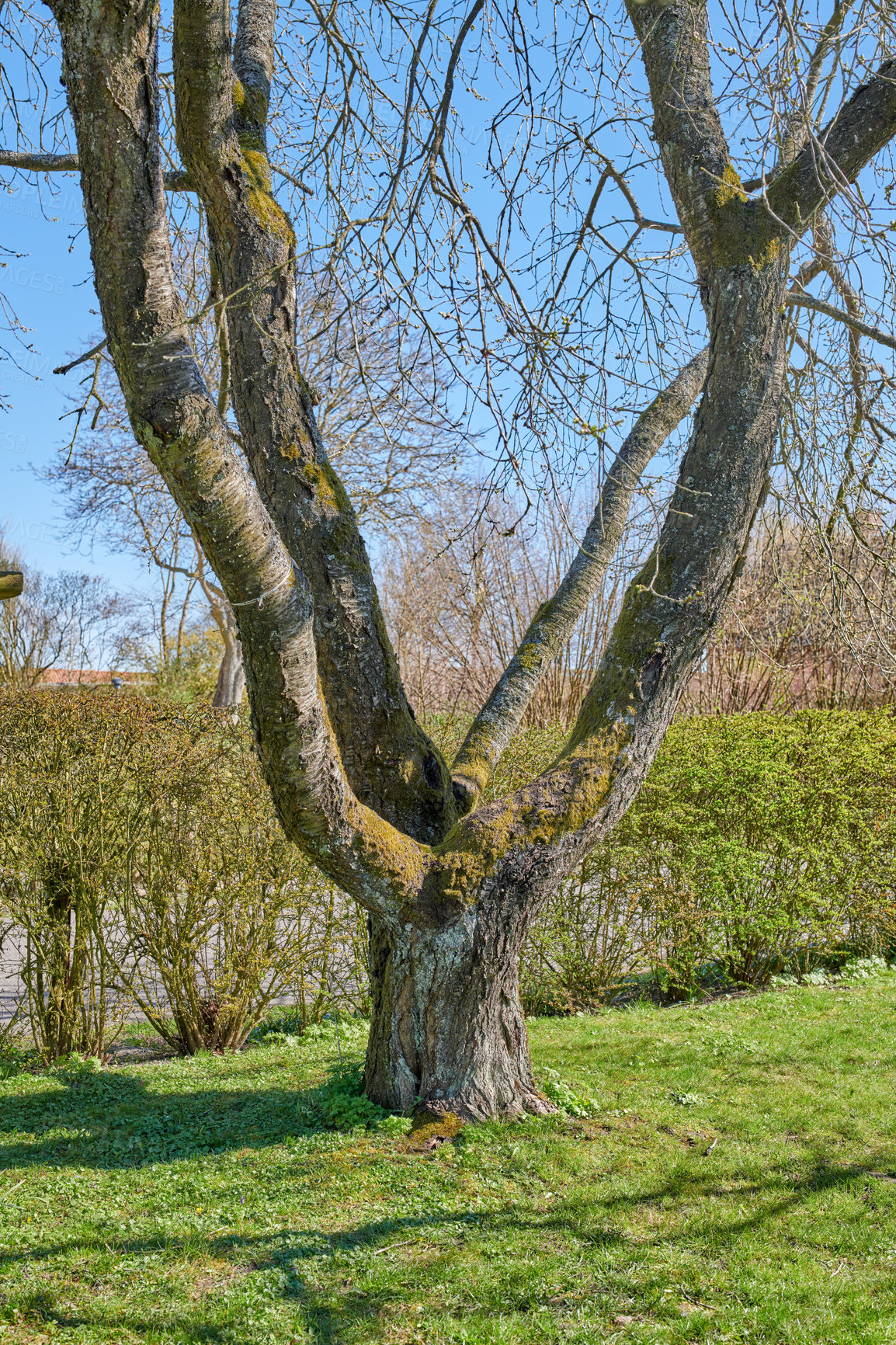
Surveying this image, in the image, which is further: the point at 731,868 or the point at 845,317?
the point at 731,868

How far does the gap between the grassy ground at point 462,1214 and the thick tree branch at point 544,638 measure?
1450mm

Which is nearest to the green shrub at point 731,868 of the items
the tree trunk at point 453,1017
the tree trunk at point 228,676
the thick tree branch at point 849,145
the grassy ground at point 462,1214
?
the grassy ground at point 462,1214

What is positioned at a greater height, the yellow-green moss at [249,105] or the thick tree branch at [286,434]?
the yellow-green moss at [249,105]

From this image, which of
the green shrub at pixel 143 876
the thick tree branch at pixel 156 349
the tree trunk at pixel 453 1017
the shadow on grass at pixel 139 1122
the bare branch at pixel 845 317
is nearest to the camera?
the thick tree branch at pixel 156 349

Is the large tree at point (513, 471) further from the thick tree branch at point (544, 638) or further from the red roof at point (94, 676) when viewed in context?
the red roof at point (94, 676)

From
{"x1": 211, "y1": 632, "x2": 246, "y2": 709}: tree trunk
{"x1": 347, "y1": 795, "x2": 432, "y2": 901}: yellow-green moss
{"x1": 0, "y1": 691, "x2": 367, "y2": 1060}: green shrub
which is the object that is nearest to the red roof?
{"x1": 211, "y1": 632, "x2": 246, "y2": 709}: tree trunk

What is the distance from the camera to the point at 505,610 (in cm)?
1280

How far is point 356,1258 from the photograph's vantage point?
8.71 feet

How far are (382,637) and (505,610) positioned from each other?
942 centimetres

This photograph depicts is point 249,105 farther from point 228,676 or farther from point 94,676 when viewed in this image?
point 94,676

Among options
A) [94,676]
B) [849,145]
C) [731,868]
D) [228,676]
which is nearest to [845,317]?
[849,145]

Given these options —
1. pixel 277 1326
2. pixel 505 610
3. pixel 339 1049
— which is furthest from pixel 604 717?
pixel 505 610

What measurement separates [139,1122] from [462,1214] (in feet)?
5.18

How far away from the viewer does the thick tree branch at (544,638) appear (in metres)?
4.05
